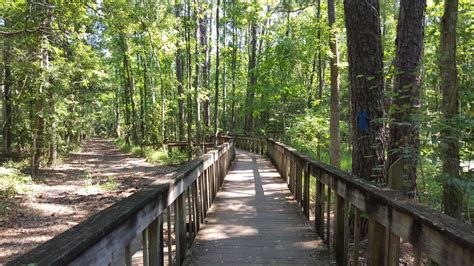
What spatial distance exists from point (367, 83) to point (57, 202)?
890 centimetres

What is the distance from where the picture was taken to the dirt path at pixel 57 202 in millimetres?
7293

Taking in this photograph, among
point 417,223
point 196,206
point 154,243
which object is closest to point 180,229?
point 154,243

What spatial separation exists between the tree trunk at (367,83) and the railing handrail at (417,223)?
1.53 meters

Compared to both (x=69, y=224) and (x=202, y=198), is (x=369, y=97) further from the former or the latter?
(x=69, y=224)

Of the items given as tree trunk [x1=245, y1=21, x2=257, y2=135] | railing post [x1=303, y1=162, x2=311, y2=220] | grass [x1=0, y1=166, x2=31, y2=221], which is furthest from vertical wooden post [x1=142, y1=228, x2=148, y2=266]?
tree trunk [x1=245, y1=21, x2=257, y2=135]

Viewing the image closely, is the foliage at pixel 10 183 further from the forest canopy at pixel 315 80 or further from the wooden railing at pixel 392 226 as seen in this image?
the wooden railing at pixel 392 226

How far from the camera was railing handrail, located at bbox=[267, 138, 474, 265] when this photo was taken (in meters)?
1.76

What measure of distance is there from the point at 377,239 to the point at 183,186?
208 centimetres

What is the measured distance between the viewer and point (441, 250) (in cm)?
188

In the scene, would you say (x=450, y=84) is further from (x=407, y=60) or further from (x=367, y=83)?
(x=367, y=83)

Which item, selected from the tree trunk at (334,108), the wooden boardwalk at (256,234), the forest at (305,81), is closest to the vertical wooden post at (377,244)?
the forest at (305,81)

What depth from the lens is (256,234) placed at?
17.1 feet

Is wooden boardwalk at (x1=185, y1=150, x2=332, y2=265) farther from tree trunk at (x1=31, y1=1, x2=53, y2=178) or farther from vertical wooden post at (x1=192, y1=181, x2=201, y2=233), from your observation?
tree trunk at (x1=31, y1=1, x2=53, y2=178)

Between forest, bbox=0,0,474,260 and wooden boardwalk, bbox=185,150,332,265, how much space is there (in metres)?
1.27
